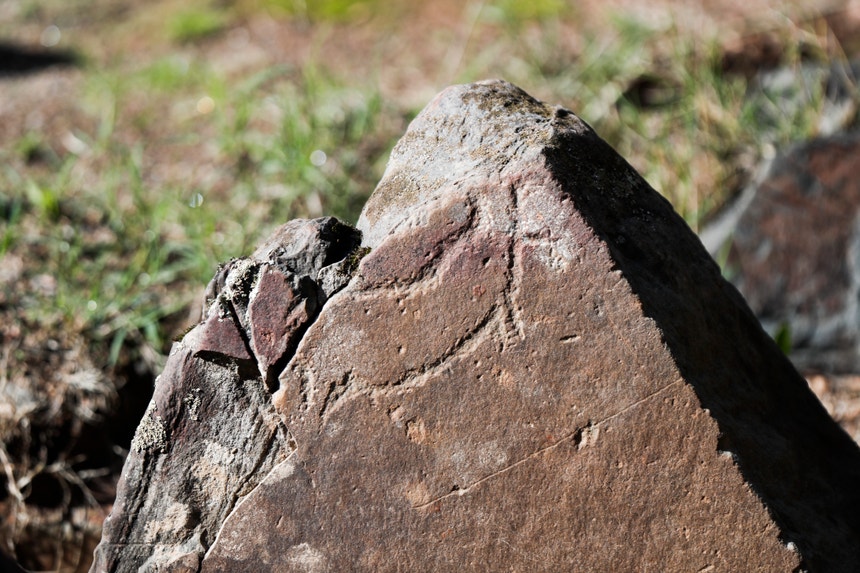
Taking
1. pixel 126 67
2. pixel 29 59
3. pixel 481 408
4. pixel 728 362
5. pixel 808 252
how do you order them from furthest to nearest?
pixel 29 59
pixel 126 67
pixel 808 252
pixel 728 362
pixel 481 408

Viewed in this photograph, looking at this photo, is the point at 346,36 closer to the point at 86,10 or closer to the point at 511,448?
the point at 86,10

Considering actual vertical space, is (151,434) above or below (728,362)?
below

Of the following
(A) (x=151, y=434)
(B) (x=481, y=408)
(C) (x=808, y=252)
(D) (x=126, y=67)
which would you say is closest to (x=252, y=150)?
(D) (x=126, y=67)

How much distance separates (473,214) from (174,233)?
8.08 feet

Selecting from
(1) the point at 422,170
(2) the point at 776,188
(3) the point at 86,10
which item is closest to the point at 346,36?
(3) the point at 86,10

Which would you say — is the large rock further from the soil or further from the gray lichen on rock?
the soil

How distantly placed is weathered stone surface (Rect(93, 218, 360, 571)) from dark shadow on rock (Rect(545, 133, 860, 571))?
47 centimetres

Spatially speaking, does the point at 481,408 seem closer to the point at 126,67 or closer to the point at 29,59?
the point at 126,67

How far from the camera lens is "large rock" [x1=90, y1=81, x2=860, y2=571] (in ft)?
5.43

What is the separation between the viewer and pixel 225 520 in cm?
181

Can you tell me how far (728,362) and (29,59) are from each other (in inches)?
196

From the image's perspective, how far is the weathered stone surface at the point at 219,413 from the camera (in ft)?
5.64

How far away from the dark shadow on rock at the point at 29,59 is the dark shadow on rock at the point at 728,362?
454 cm

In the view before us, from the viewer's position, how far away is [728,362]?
1.90 meters
